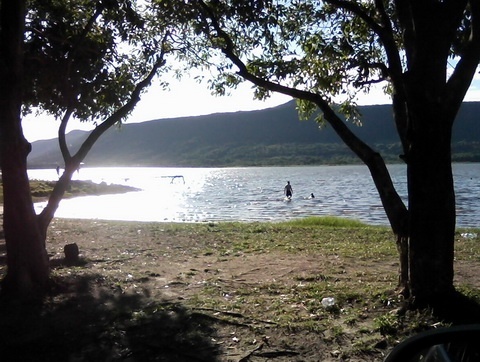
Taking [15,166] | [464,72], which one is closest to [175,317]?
[15,166]

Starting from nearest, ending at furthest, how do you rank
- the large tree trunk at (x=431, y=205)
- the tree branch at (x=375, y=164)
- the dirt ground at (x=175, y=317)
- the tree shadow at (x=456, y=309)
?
the dirt ground at (x=175, y=317), the tree shadow at (x=456, y=309), the large tree trunk at (x=431, y=205), the tree branch at (x=375, y=164)

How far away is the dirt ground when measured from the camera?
5.64 m

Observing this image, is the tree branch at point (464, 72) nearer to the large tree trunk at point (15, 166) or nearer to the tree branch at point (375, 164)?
the tree branch at point (375, 164)

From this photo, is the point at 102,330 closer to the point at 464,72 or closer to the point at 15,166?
the point at 15,166

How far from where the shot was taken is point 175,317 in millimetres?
6645

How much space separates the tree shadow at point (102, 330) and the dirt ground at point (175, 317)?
11 millimetres

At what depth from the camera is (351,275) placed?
29.6ft

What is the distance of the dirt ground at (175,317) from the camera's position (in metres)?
5.64

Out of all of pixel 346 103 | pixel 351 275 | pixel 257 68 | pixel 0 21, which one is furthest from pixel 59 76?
pixel 351 275

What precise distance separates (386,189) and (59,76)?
6635 mm

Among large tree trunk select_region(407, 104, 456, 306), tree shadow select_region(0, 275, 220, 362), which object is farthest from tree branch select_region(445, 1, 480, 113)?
tree shadow select_region(0, 275, 220, 362)

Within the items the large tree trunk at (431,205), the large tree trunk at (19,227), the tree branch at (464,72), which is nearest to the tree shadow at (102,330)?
the large tree trunk at (19,227)

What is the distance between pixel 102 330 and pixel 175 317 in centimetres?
83

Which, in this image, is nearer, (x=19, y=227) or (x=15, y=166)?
(x=15, y=166)
